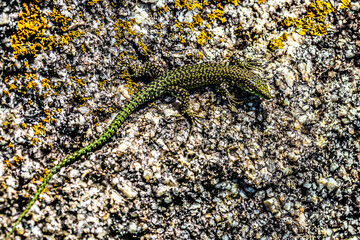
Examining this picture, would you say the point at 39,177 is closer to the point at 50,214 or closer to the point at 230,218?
the point at 50,214

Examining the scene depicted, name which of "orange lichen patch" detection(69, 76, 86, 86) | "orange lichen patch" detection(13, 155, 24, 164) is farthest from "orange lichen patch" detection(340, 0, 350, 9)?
"orange lichen patch" detection(13, 155, 24, 164)

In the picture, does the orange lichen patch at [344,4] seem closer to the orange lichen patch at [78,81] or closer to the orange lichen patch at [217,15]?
the orange lichen patch at [217,15]

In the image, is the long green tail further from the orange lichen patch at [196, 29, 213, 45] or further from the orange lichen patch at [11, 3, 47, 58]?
the orange lichen patch at [11, 3, 47, 58]

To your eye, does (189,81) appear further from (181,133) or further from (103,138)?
(103,138)

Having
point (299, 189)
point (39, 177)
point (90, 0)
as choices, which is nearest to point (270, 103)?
point (299, 189)

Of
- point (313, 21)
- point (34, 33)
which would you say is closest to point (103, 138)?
point (34, 33)
